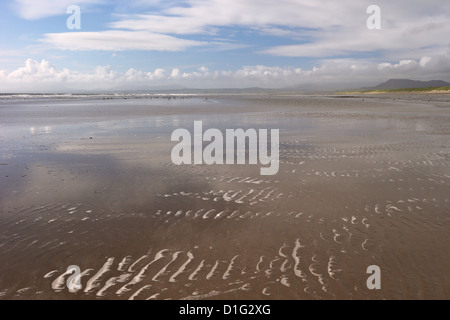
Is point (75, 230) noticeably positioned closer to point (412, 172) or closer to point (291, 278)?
point (291, 278)

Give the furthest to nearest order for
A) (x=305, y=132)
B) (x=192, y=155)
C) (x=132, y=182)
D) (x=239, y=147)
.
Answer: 1. (x=305, y=132)
2. (x=239, y=147)
3. (x=192, y=155)
4. (x=132, y=182)

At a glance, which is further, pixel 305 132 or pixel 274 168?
pixel 305 132

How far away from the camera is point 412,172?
10.7m

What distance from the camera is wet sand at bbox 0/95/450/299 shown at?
4.86 meters

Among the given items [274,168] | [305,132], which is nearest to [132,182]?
[274,168]

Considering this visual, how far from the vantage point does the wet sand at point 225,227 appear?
4855 millimetres

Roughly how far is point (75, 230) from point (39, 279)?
171cm

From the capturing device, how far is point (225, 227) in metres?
6.80

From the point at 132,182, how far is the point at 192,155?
410cm

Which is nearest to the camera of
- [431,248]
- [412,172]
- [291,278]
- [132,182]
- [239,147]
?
[291,278]
